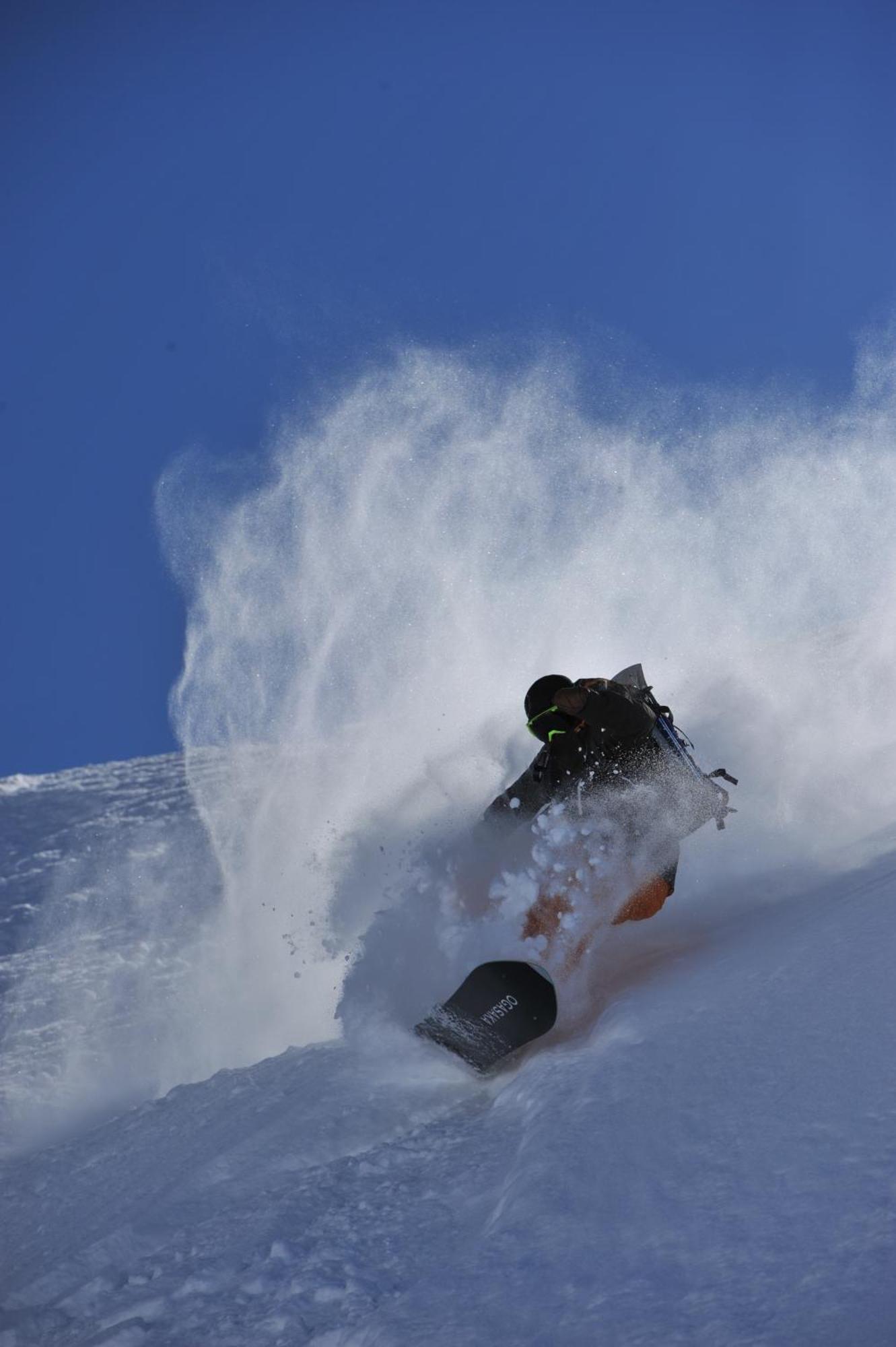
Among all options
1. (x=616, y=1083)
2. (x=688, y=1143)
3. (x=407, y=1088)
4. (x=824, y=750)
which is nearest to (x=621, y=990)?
(x=407, y=1088)

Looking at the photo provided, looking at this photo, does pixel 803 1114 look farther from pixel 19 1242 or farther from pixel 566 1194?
pixel 19 1242

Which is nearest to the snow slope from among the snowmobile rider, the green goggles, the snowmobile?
the snowmobile

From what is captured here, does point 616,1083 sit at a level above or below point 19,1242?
below

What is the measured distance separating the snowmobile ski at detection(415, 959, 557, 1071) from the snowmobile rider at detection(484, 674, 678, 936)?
113 cm

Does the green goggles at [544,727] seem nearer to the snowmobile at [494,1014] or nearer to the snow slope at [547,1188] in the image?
the snowmobile at [494,1014]

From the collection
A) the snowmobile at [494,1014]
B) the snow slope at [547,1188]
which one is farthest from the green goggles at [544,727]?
the snow slope at [547,1188]

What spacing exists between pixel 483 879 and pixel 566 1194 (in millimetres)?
2813

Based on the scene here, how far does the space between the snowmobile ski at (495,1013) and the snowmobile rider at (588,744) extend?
3.69ft

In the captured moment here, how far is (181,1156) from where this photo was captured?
400 centimetres

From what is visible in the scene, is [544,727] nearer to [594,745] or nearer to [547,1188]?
[594,745]

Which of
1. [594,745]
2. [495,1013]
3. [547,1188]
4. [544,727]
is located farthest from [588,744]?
[547,1188]

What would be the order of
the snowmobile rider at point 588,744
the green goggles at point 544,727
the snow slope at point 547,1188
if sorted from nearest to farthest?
the snow slope at point 547,1188 → the snowmobile rider at point 588,744 → the green goggles at point 544,727

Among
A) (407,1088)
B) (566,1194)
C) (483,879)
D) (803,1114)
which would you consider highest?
(483,879)

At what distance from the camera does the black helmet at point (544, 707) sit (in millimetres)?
5629
